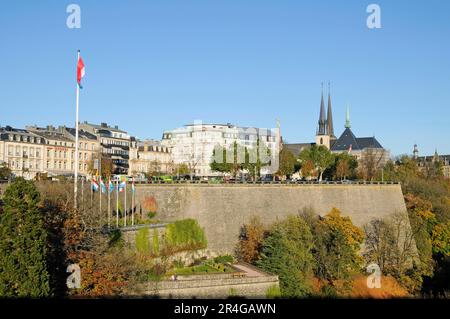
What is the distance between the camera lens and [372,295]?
3991 centimetres

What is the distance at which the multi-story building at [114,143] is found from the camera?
3250 inches

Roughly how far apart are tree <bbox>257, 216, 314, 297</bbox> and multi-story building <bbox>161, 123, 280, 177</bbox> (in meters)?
55.2

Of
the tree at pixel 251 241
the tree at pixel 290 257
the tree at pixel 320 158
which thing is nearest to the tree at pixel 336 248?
the tree at pixel 290 257

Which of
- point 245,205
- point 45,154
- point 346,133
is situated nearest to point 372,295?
point 245,205

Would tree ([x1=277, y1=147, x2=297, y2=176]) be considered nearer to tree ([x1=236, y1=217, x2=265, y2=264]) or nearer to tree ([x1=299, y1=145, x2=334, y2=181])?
tree ([x1=299, y1=145, x2=334, y2=181])

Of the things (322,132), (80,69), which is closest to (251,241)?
(80,69)

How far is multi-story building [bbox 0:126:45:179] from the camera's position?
218ft

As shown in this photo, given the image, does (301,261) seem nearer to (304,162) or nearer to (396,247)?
(396,247)

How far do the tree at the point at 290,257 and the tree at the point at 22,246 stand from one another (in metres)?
16.9

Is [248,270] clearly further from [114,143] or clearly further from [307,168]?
[114,143]

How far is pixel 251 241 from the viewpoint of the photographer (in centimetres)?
4369

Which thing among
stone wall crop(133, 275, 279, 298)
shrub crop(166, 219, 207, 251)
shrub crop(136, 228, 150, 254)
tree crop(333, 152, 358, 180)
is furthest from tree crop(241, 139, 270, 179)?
stone wall crop(133, 275, 279, 298)

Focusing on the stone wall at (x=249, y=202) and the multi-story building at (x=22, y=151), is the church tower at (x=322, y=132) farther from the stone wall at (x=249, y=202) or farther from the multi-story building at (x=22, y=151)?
the multi-story building at (x=22, y=151)

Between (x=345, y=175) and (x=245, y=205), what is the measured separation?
105ft
